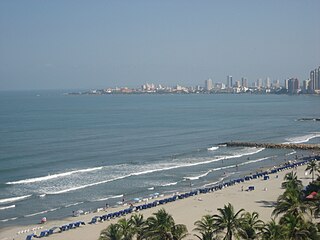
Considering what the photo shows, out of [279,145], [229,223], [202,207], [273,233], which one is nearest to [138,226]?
[229,223]

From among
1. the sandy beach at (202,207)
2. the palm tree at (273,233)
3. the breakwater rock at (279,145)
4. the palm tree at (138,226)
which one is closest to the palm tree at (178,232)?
the palm tree at (138,226)

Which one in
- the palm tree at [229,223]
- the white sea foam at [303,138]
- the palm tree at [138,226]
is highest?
the palm tree at [229,223]

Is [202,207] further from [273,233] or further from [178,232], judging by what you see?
[273,233]

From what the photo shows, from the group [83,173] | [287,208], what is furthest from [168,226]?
[83,173]

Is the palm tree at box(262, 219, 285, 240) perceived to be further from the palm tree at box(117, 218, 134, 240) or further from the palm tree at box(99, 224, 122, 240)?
the palm tree at box(99, 224, 122, 240)

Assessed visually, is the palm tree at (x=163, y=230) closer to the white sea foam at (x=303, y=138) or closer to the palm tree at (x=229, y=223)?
the palm tree at (x=229, y=223)

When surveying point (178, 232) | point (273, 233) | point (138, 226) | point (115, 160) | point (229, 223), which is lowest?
point (115, 160)

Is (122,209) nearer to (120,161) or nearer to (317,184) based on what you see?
(317,184)

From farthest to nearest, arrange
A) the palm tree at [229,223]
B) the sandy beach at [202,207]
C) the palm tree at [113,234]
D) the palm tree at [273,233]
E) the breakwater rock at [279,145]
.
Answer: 1. the breakwater rock at [279,145]
2. the sandy beach at [202,207]
3. the palm tree at [229,223]
4. the palm tree at [113,234]
5. the palm tree at [273,233]
